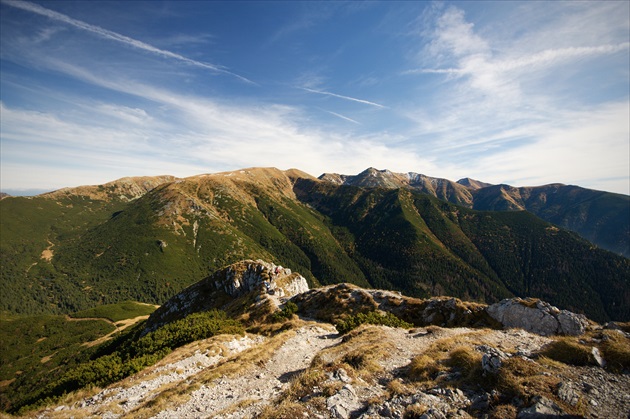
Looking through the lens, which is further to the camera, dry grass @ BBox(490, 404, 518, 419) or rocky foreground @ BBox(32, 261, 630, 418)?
rocky foreground @ BBox(32, 261, 630, 418)

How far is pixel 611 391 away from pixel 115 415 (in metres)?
29.2

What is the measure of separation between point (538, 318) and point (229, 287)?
76668 mm

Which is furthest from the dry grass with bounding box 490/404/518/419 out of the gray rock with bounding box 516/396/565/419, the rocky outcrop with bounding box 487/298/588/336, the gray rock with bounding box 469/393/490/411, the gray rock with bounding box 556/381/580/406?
the rocky outcrop with bounding box 487/298/588/336

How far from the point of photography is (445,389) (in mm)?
14117

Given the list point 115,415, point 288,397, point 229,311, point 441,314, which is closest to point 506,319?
point 441,314

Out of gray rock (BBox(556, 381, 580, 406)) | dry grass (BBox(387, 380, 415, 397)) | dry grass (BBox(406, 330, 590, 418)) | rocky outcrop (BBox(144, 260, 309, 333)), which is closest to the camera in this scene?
gray rock (BBox(556, 381, 580, 406))

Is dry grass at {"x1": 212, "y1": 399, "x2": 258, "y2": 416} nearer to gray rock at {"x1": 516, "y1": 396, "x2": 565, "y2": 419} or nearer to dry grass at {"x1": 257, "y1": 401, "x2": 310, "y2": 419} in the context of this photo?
dry grass at {"x1": 257, "y1": 401, "x2": 310, "y2": 419}

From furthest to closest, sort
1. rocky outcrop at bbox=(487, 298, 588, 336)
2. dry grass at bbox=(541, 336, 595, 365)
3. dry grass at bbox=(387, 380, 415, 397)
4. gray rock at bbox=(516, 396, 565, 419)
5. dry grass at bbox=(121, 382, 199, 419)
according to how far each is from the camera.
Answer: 1. rocky outcrop at bbox=(487, 298, 588, 336)
2. dry grass at bbox=(121, 382, 199, 419)
3. dry grass at bbox=(541, 336, 595, 365)
4. dry grass at bbox=(387, 380, 415, 397)
5. gray rock at bbox=(516, 396, 565, 419)

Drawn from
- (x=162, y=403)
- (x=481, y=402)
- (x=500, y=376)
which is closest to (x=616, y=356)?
(x=500, y=376)

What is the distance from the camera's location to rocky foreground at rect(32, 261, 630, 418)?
498 inches

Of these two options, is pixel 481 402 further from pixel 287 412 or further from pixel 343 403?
pixel 287 412

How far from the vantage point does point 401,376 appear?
1789 centimetres

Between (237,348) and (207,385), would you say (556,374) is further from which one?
(237,348)

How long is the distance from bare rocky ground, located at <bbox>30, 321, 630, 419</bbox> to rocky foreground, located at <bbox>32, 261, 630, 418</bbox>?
73 millimetres
